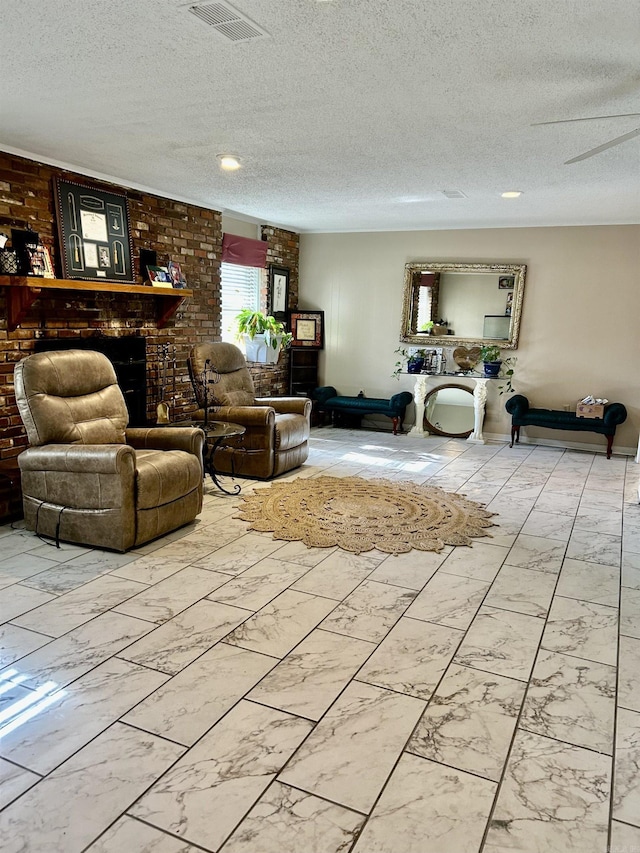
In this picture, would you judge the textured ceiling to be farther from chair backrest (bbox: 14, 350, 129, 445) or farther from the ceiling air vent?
chair backrest (bbox: 14, 350, 129, 445)

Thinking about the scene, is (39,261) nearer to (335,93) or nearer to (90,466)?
(90,466)

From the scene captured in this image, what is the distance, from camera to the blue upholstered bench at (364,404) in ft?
24.5

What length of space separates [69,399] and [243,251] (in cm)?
338

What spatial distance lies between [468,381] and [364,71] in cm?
511

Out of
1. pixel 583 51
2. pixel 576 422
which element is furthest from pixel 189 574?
pixel 576 422

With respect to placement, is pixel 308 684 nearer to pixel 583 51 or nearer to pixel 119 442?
pixel 119 442

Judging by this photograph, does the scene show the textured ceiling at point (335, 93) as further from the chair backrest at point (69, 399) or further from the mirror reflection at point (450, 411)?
the mirror reflection at point (450, 411)

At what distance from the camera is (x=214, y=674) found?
2359mm

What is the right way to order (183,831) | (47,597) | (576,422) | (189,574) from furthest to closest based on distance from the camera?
(576,422) → (189,574) → (47,597) → (183,831)

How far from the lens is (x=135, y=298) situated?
5.27m

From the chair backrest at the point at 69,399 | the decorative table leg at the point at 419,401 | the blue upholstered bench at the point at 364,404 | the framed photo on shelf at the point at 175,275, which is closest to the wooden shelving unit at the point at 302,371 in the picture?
the blue upholstered bench at the point at 364,404

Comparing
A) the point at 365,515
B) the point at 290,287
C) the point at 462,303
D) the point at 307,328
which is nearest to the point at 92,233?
the point at 365,515

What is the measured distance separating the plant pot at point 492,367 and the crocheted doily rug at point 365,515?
258 cm

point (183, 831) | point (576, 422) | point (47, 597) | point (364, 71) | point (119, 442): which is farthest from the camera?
point (576, 422)
